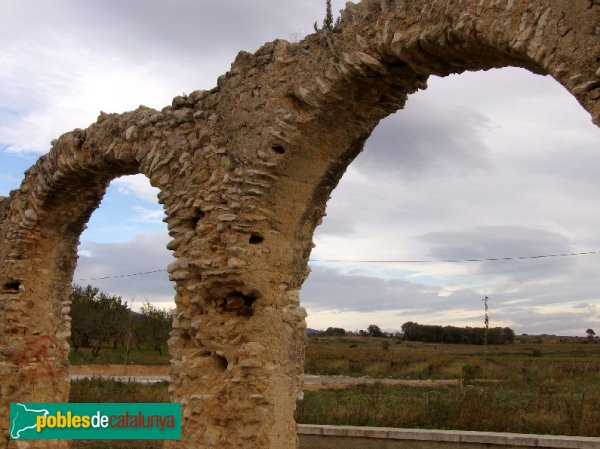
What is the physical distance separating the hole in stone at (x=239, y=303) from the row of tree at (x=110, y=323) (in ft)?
73.4

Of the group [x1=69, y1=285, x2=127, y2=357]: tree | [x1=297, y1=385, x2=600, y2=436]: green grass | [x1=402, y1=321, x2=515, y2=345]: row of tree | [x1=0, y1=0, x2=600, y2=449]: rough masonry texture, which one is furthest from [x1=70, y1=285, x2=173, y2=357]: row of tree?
[x1=402, y1=321, x2=515, y2=345]: row of tree

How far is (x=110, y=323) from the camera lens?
2942 cm

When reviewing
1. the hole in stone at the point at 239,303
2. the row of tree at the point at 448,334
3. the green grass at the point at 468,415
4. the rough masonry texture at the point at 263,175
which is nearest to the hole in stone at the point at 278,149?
the rough masonry texture at the point at 263,175

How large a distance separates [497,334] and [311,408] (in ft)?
180

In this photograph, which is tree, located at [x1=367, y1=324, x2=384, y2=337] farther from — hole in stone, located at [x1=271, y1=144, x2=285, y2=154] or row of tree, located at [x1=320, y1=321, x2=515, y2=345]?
hole in stone, located at [x1=271, y1=144, x2=285, y2=154]

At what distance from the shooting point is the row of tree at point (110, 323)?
95.5 feet

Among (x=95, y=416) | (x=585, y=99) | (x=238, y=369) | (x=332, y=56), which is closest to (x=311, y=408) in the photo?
(x=95, y=416)

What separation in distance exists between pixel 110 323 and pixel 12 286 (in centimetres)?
2281

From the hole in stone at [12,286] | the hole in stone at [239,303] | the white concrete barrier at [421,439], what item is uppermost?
the hole in stone at [12,286]

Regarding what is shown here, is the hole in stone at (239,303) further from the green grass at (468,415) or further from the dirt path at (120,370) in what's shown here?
the dirt path at (120,370)

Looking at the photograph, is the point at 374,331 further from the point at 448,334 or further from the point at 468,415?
the point at 468,415

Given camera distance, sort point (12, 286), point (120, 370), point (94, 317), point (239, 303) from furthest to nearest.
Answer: point (94, 317) → point (120, 370) → point (12, 286) → point (239, 303)

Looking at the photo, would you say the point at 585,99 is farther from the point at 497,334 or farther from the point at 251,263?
the point at 497,334

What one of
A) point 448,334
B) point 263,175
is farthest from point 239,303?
point 448,334
